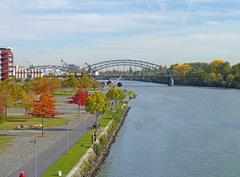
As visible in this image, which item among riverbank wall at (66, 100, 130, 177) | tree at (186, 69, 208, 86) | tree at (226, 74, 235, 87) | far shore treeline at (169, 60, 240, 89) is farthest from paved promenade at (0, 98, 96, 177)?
tree at (186, 69, 208, 86)

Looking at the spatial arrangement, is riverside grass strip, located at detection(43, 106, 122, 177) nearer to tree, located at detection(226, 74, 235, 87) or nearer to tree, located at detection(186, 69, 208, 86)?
tree, located at detection(226, 74, 235, 87)

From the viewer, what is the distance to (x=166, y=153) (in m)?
21.3

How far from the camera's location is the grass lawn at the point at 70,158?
14198 millimetres

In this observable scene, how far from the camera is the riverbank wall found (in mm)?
15172

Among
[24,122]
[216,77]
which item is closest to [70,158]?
[24,122]

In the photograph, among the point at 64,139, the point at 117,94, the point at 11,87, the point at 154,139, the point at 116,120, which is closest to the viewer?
the point at 64,139

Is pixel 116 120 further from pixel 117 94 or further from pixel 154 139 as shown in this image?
pixel 117 94

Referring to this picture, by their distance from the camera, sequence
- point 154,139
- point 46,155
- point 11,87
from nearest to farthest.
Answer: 1. point 46,155
2. point 154,139
3. point 11,87

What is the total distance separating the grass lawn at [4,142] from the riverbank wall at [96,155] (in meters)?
3.36

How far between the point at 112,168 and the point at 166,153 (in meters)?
3.80

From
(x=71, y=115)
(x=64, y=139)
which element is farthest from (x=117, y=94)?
(x=64, y=139)

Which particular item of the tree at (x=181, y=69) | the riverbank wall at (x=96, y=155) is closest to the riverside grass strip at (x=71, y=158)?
the riverbank wall at (x=96, y=155)

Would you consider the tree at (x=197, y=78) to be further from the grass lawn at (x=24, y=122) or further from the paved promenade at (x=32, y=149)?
the paved promenade at (x=32, y=149)

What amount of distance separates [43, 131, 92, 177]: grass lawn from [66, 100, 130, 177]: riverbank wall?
17 centimetres
